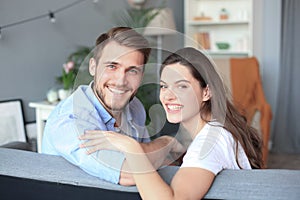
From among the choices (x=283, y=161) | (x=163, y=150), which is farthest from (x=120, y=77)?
(x=283, y=161)

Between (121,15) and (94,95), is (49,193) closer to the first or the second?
(94,95)

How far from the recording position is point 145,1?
4.30 m

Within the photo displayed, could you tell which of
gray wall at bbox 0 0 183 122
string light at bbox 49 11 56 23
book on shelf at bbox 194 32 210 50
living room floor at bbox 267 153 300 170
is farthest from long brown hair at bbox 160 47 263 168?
book on shelf at bbox 194 32 210 50

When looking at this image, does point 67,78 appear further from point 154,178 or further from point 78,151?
point 154,178

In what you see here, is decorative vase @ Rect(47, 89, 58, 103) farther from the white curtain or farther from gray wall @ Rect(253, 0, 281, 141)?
the white curtain

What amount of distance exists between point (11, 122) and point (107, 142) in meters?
2.21

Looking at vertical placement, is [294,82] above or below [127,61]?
below

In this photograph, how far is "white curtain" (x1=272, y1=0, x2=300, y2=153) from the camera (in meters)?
4.44

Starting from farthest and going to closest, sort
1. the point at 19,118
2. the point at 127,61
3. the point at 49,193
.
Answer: the point at 19,118 < the point at 49,193 < the point at 127,61

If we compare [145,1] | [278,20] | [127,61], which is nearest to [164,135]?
[127,61]

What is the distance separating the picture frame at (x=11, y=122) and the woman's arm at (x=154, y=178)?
7.07ft

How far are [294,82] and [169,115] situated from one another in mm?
3740

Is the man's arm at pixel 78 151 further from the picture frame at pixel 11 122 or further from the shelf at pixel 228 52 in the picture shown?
the shelf at pixel 228 52

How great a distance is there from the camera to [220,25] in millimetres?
4781
